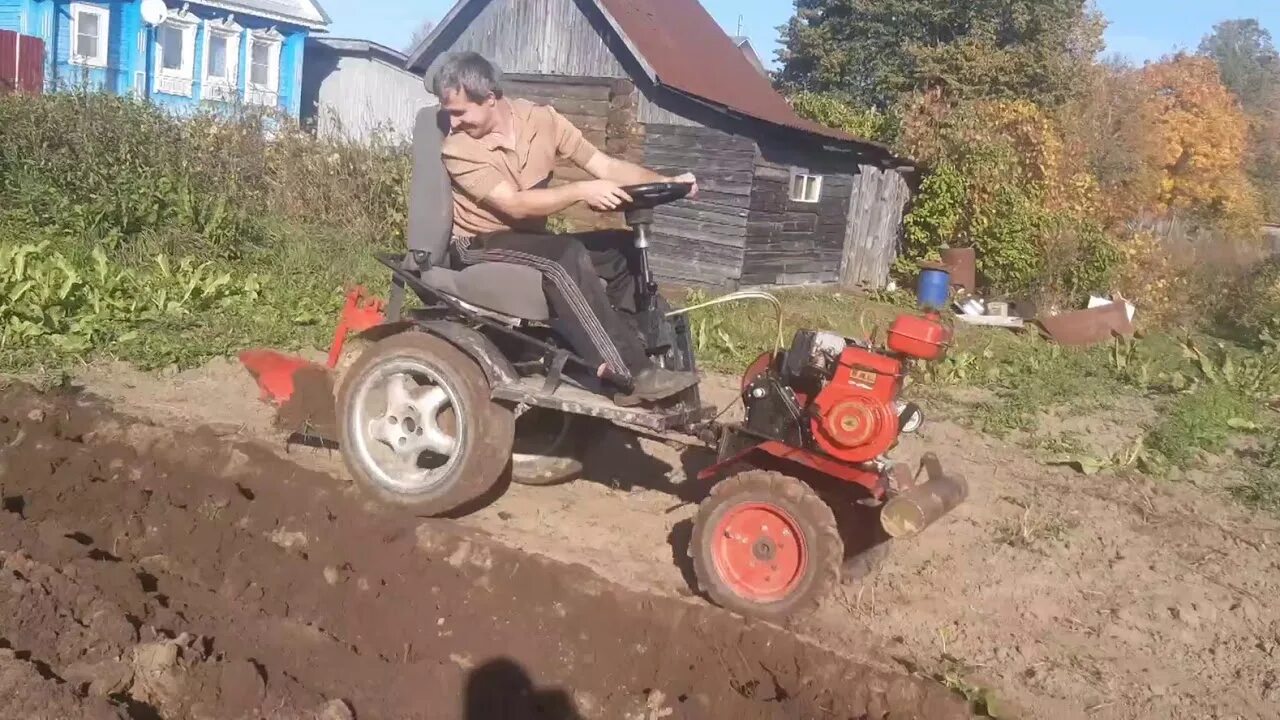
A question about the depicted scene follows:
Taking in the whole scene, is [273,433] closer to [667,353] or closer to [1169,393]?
[667,353]

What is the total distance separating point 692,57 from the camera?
16.7 metres

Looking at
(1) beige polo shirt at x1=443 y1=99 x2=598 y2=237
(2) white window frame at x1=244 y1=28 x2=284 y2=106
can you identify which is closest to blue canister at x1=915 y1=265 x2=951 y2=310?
(1) beige polo shirt at x1=443 y1=99 x2=598 y2=237

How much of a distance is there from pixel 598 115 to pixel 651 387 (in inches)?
464

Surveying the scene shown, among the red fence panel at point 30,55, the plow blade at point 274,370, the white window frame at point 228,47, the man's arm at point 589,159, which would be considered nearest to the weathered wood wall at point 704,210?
the plow blade at point 274,370

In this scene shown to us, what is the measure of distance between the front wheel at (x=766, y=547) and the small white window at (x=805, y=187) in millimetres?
Answer: 12264

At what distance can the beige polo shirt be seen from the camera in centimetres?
491

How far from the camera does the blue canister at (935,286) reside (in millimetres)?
15953

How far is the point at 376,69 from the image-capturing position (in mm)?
29297

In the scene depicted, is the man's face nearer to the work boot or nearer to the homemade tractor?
the homemade tractor

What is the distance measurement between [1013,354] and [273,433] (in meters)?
7.09

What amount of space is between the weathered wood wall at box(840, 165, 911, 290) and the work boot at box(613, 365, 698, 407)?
14004mm

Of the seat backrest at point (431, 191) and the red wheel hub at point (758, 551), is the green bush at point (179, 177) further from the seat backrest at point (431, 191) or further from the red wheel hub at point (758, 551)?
the red wheel hub at point (758, 551)

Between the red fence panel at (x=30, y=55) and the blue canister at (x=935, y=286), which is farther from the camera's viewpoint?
the red fence panel at (x=30, y=55)

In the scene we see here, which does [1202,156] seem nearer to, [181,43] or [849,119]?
[849,119]
